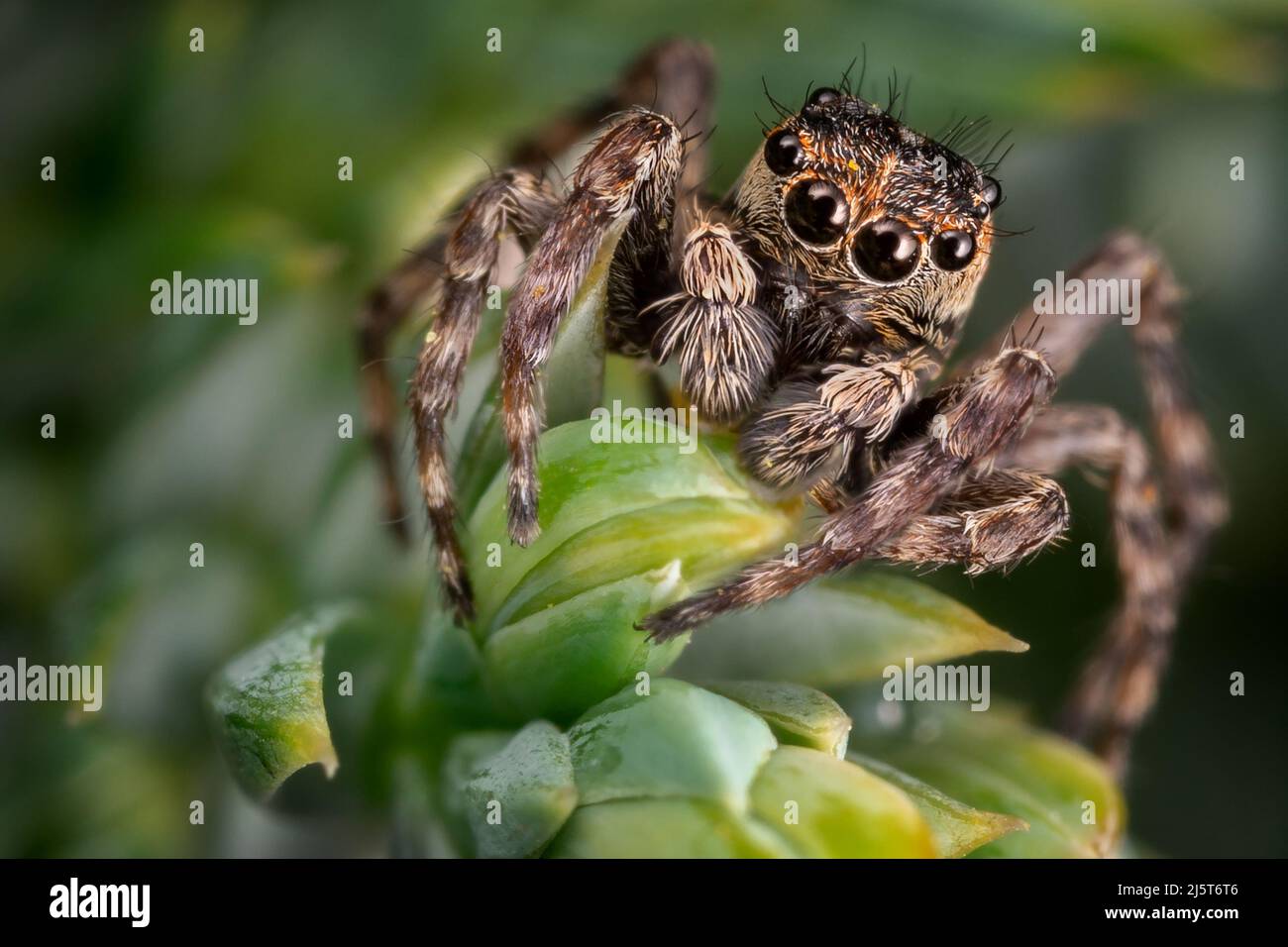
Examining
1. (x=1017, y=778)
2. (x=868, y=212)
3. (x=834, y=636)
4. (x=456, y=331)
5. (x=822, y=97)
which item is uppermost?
(x=822, y=97)

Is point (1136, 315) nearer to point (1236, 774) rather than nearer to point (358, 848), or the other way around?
point (1236, 774)

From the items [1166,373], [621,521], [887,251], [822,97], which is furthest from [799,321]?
[1166,373]

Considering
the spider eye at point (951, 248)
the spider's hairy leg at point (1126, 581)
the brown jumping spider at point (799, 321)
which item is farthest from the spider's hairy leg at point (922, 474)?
the spider's hairy leg at point (1126, 581)

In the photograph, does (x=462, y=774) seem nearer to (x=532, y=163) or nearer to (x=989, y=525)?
(x=989, y=525)

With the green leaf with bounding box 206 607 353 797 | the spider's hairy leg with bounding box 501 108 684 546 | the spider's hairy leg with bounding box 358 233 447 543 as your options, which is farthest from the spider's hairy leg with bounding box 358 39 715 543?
the green leaf with bounding box 206 607 353 797

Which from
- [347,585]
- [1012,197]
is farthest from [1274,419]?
[347,585]
